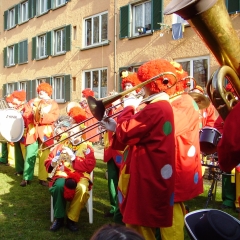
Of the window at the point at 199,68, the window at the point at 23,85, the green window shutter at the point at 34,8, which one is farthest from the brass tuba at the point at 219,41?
the window at the point at 23,85

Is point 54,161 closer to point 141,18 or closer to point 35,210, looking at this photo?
point 35,210

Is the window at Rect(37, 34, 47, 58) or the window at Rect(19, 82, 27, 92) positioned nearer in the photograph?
the window at Rect(37, 34, 47, 58)

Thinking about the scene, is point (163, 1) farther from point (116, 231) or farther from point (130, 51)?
point (116, 231)

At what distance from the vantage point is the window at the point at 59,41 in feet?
53.0

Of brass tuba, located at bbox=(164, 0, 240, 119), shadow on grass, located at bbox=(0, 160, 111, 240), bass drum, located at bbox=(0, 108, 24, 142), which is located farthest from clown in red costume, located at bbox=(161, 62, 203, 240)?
bass drum, located at bbox=(0, 108, 24, 142)

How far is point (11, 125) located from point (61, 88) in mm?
9626

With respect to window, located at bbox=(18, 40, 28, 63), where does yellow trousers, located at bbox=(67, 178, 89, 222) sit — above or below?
below

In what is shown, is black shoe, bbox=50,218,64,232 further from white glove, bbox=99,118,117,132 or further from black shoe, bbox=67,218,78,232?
white glove, bbox=99,118,117,132

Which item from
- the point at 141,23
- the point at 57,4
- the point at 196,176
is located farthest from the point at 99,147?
the point at 196,176

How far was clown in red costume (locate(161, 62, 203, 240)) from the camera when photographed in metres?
2.80

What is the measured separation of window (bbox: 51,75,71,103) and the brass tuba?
1369 centimetres

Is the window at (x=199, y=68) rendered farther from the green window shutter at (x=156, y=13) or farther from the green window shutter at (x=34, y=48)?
the green window shutter at (x=34, y=48)

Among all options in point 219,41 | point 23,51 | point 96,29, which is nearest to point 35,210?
point 219,41

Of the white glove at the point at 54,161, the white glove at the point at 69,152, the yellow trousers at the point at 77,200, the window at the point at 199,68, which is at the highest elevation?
the window at the point at 199,68
